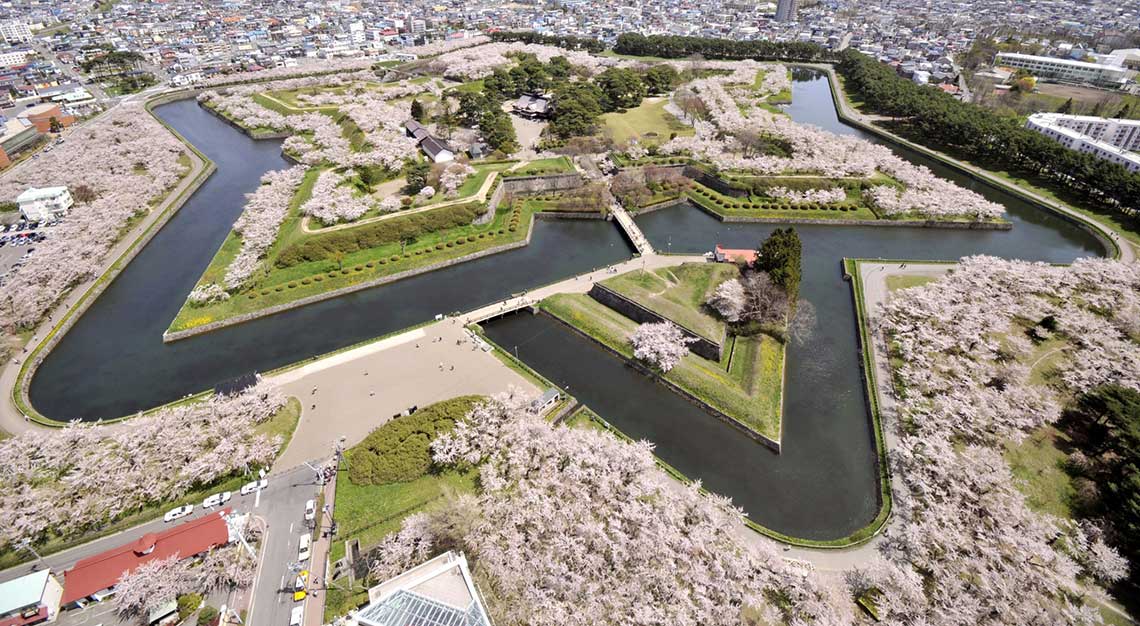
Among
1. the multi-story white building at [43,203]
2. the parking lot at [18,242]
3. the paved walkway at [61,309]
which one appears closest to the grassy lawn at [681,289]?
the paved walkway at [61,309]

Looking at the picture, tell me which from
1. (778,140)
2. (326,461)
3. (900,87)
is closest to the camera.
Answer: (326,461)

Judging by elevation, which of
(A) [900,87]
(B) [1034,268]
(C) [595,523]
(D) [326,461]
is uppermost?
(A) [900,87]

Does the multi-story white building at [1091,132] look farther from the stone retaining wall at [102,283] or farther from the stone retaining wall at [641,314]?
the stone retaining wall at [102,283]

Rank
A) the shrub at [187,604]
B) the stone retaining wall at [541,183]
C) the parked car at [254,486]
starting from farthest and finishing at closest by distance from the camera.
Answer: the stone retaining wall at [541,183], the parked car at [254,486], the shrub at [187,604]

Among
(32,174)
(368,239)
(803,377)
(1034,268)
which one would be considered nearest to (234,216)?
(368,239)

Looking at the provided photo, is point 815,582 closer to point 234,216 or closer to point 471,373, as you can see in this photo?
point 471,373

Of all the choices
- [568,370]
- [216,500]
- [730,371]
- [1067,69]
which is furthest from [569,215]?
[1067,69]

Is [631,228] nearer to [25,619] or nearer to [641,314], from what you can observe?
[641,314]
